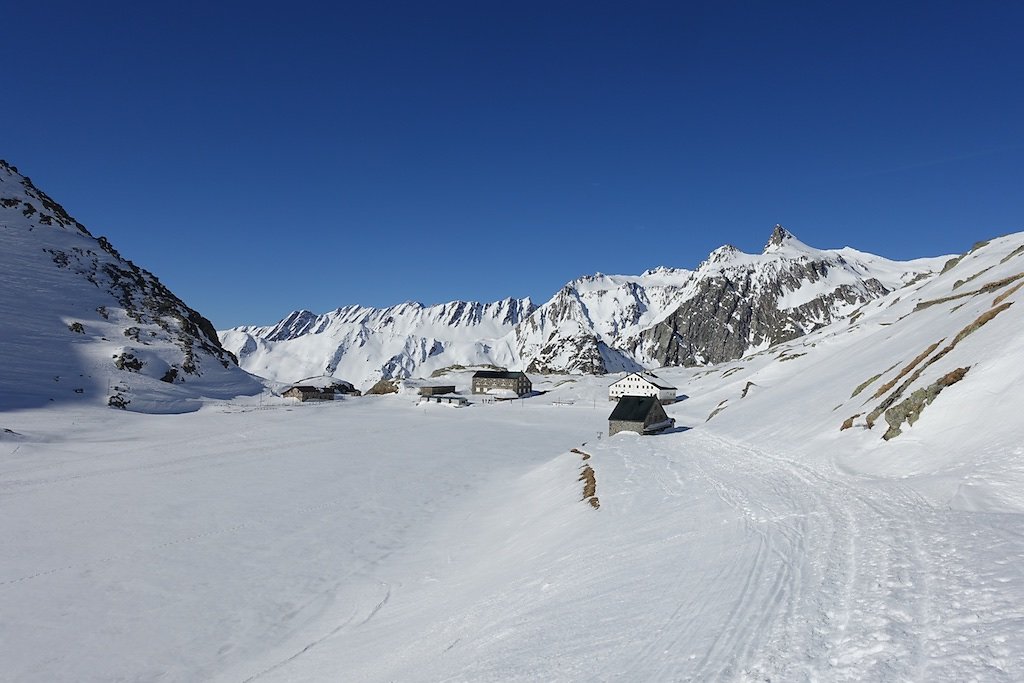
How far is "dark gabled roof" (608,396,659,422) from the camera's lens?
49.2 metres

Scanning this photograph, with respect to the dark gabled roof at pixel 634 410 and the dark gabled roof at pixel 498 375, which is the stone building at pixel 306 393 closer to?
the dark gabled roof at pixel 498 375

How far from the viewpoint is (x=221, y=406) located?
263 feet

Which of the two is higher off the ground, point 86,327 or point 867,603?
point 86,327

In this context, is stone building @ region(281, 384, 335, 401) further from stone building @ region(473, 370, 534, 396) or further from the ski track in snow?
the ski track in snow

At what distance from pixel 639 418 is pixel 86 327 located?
92.7m

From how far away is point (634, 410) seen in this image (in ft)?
165

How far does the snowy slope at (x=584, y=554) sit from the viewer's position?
8781 millimetres

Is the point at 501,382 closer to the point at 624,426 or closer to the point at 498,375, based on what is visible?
the point at 498,375

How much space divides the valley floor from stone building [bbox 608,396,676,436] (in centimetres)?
952

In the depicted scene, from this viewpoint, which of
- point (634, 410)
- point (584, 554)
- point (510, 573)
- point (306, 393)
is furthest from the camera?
point (306, 393)

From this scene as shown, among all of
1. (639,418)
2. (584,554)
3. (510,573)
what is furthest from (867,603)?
(639,418)

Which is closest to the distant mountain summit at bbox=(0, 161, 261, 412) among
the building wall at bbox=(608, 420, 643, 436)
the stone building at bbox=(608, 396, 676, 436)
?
the building wall at bbox=(608, 420, 643, 436)

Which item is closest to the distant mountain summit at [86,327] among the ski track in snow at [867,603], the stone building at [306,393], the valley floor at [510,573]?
the stone building at [306,393]

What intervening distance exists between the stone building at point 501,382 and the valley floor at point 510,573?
87659 mm
